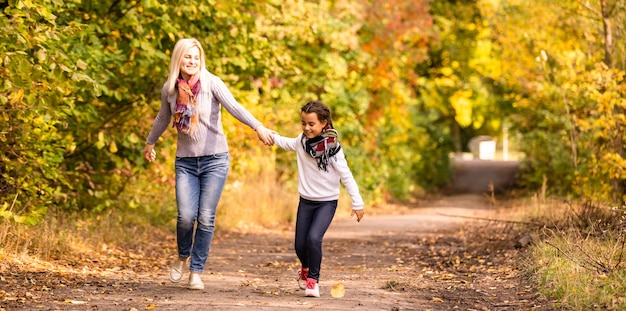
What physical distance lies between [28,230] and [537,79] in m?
14.2

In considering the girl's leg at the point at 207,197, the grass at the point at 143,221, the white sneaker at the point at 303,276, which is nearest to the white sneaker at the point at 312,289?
the white sneaker at the point at 303,276

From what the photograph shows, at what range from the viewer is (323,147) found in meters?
7.33

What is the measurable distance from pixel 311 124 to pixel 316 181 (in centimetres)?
44

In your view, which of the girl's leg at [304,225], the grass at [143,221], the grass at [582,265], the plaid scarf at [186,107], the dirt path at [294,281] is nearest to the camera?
the grass at [582,265]

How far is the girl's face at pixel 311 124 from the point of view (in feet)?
24.0

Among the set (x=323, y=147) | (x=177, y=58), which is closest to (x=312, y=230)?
(x=323, y=147)

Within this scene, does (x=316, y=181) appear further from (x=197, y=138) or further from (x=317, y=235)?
(x=197, y=138)

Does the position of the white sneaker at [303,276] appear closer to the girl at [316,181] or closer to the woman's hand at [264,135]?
the girl at [316,181]

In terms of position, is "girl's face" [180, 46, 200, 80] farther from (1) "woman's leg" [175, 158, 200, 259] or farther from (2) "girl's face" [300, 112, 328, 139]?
(2) "girl's face" [300, 112, 328, 139]

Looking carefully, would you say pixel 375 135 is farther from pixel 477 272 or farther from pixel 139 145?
pixel 477 272

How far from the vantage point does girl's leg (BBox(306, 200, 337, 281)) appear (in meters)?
7.38

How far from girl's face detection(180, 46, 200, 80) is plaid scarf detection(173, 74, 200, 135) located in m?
0.06

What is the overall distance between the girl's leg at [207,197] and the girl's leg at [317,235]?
2.56 ft

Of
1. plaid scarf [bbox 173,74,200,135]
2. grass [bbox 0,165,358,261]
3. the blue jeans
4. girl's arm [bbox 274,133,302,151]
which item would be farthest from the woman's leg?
grass [bbox 0,165,358,261]
